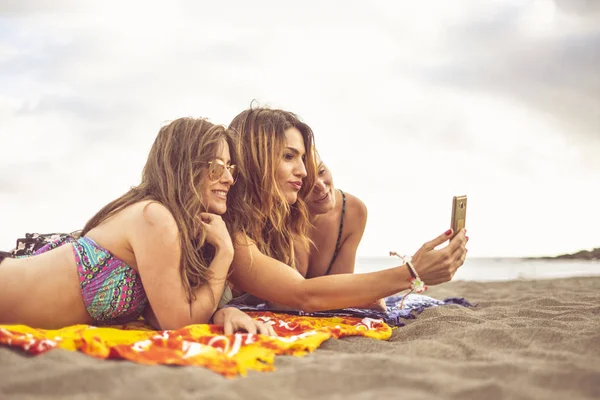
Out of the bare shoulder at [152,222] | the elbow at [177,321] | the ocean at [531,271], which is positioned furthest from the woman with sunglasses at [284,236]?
the ocean at [531,271]

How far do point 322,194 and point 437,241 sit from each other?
1.73 m

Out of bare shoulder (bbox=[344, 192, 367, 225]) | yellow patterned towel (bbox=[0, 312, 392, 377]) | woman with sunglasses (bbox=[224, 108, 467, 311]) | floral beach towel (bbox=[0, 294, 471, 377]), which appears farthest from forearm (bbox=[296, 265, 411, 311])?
bare shoulder (bbox=[344, 192, 367, 225])

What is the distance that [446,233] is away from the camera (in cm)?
324

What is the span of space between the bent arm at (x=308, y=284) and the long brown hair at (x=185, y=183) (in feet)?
0.92

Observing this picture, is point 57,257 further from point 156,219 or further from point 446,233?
point 446,233

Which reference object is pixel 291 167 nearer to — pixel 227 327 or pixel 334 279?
pixel 334 279

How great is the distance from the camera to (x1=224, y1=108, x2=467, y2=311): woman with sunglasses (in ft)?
10.7

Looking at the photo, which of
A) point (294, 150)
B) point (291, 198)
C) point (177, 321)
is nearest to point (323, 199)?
point (291, 198)

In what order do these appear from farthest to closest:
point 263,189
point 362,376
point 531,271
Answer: point 531,271
point 263,189
point 362,376

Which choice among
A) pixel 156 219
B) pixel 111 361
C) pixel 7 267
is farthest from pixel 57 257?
pixel 111 361

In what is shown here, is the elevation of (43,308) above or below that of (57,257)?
below

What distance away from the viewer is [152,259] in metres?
2.97

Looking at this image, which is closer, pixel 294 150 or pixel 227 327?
pixel 227 327

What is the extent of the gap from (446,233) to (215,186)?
1.56 metres
